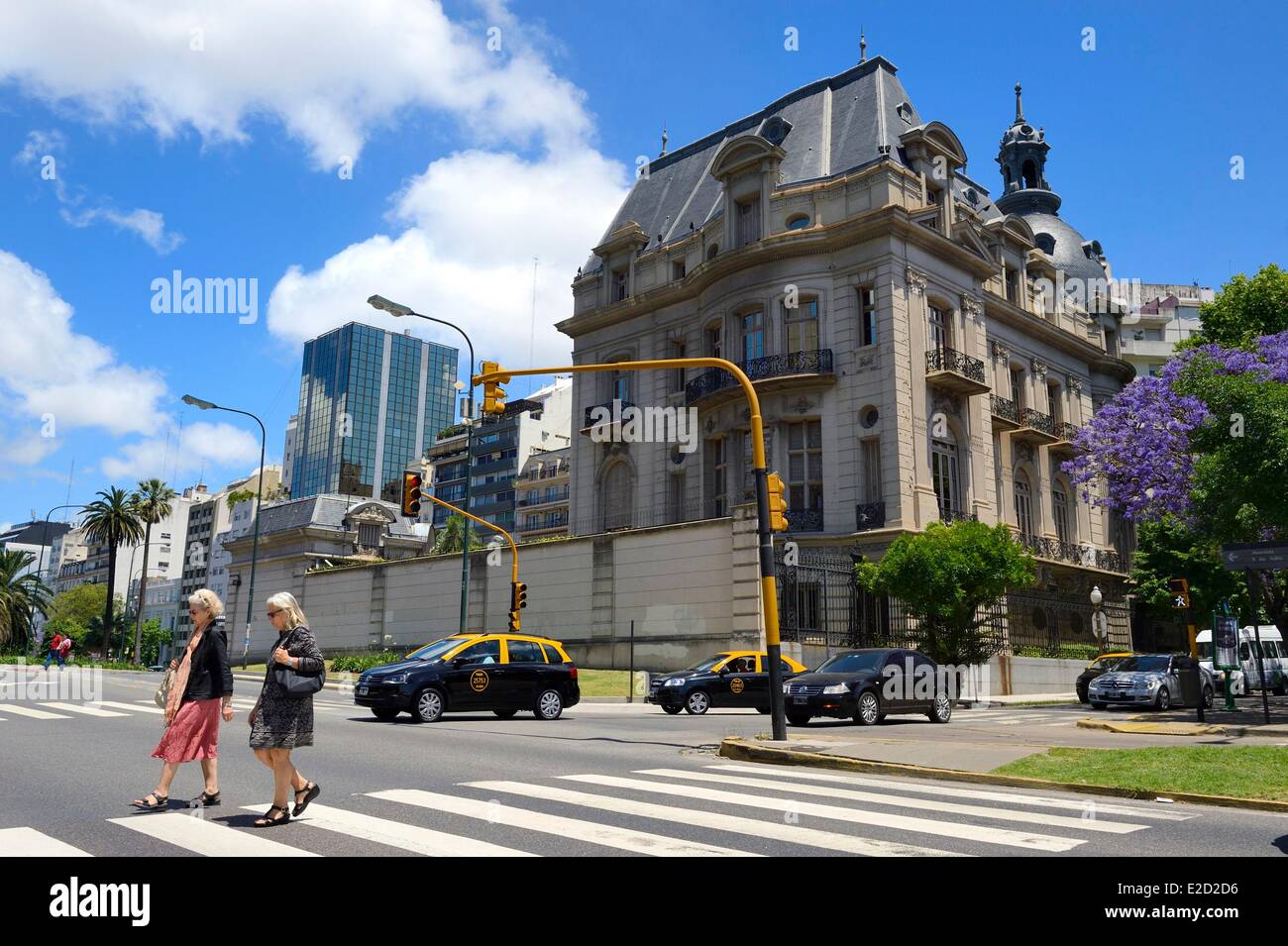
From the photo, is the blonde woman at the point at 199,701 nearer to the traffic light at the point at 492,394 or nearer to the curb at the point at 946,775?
the curb at the point at 946,775

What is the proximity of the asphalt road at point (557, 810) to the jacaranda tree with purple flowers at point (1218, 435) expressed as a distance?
11.6 m

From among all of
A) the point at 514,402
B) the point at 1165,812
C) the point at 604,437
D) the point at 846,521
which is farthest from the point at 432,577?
the point at 514,402

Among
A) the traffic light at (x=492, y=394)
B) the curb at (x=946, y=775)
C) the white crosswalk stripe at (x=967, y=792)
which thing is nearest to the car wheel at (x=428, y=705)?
the traffic light at (x=492, y=394)

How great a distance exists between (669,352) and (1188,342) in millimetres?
19654

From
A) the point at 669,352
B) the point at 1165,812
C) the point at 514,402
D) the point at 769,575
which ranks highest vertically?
the point at 514,402

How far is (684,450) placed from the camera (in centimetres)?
4047

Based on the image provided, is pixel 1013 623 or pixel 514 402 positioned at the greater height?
pixel 514 402

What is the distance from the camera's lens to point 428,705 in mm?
18797

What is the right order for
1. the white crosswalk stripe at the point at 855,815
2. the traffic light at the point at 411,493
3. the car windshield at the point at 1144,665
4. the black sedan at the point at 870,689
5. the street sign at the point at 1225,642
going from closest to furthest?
the white crosswalk stripe at the point at 855,815 → the black sedan at the point at 870,689 → the street sign at the point at 1225,642 → the car windshield at the point at 1144,665 → the traffic light at the point at 411,493

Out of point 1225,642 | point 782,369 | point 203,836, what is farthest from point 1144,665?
point 203,836

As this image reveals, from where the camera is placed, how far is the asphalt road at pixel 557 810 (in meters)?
6.73

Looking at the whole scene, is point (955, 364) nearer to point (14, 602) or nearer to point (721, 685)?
point (721, 685)

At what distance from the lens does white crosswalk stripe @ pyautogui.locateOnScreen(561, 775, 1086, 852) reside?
7051 millimetres
